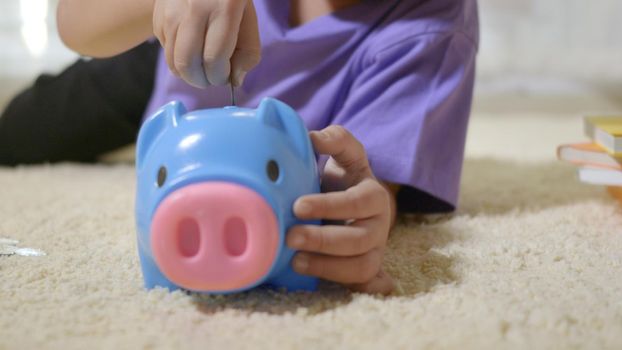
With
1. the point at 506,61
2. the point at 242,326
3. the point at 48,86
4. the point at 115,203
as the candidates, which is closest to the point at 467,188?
the point at 115,203

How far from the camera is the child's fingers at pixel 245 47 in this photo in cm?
62

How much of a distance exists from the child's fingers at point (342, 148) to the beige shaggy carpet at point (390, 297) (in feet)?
0.30

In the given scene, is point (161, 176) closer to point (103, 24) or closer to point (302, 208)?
point (302, 208)

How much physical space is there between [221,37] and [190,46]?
0.03m

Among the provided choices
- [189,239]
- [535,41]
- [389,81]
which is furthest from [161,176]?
[535,41]

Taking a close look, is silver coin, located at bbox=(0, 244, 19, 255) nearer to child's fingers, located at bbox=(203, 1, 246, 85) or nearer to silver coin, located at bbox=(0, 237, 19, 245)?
silver coin, located at bbox=(0, 237, 19, 245)

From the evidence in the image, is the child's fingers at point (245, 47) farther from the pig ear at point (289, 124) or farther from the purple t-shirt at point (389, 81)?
the purple t-shirt at point (389, 81)

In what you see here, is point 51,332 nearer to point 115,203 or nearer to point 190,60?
point 190,60

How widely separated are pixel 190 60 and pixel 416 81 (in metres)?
0.31

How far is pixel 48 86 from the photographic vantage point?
124 centimetres

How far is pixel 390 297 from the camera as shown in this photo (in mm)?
562

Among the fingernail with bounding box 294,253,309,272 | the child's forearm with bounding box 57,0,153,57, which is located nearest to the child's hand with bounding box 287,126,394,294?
the fingernail with bounding box 294,253,309,272

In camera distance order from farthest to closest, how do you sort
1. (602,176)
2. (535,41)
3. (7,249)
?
1. (535,41)
2. (602,176)
3. (7,249)

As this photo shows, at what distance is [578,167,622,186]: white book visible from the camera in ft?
2.64
